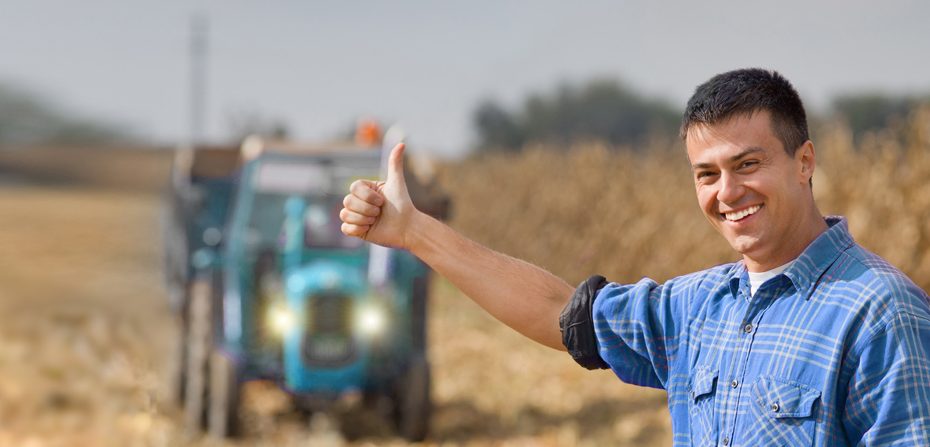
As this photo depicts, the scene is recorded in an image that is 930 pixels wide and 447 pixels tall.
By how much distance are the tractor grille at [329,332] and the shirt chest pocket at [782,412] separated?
4.82 m

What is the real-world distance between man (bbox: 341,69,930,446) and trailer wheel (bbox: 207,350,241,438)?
4488 mm

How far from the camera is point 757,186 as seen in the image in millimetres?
1936

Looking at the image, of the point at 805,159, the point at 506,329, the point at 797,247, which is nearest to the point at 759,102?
the point at 805,159

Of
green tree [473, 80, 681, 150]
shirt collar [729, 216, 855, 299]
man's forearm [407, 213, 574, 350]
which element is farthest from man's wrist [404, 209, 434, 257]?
green tree [473, 80, 681, 150]

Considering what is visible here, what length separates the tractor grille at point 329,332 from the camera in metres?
6.52

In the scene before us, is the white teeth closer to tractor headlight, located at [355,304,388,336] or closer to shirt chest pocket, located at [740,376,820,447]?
shirt chest pocket, located at [740,376,820,447]

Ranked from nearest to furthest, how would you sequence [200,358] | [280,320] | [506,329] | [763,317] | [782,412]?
1. [782,412]
2. [763,317]
3. [280,320]
4. [200,358]
5. [506,329]

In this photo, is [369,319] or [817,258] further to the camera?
[369,319]

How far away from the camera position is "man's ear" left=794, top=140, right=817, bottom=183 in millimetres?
1965

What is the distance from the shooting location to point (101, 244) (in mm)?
24156

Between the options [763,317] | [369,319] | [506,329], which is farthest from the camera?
[506,329]

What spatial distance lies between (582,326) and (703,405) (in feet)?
1.09

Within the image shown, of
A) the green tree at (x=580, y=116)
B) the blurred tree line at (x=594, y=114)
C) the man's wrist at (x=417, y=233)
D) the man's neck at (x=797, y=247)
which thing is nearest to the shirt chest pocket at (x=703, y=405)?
the man's neck at (x=797, y=247)

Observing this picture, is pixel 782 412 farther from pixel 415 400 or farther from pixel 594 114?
pixel 594 114
